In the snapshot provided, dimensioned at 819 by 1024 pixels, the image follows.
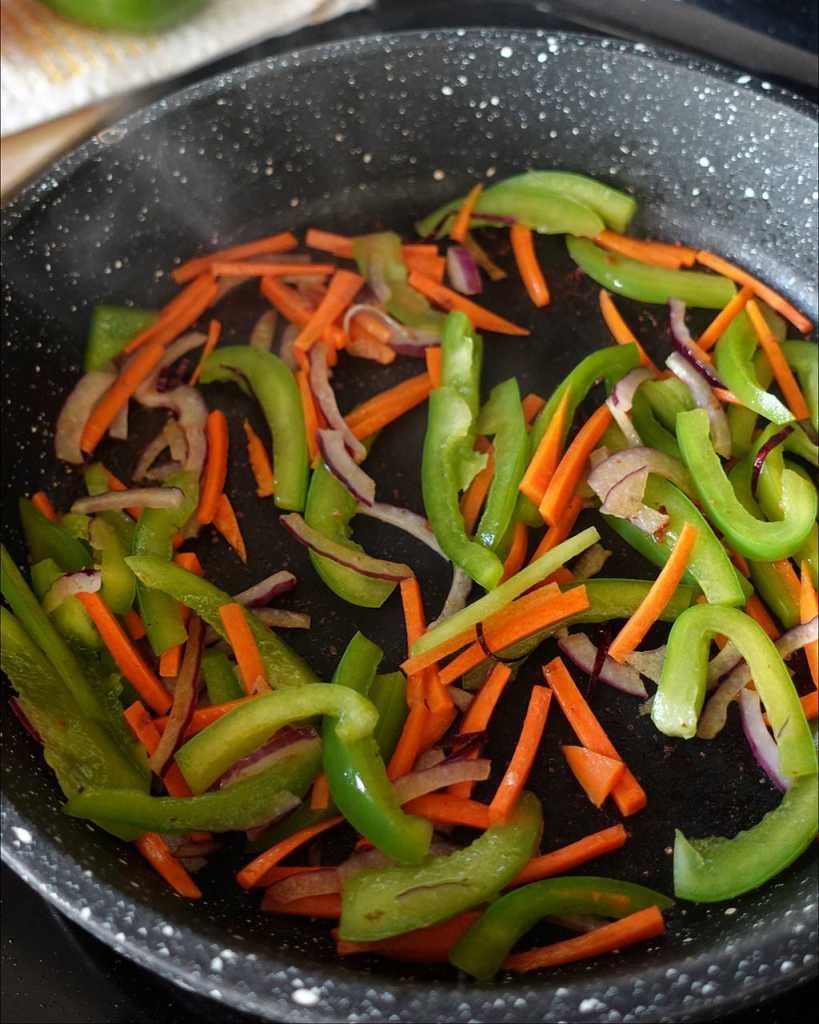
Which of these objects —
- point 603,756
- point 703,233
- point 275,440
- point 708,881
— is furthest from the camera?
point 703,233

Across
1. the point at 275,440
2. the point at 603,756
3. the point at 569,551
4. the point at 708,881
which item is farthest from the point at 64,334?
the point at 708,881

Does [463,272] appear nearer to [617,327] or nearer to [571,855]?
[617,327]

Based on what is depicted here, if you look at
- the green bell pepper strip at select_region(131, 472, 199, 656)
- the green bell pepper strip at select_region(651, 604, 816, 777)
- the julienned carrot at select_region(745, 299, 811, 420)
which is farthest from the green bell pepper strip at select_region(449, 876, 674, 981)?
the julienned carrot at select_region(745, 299, 811, 420)

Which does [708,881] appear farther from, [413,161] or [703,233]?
[413,161]

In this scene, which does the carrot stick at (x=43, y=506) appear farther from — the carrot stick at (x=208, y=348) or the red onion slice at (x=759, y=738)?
the red onion slice at (x=759, y=738)

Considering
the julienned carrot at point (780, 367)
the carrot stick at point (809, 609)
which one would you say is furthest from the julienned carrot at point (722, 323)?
the carrot stick at point (809, 609)

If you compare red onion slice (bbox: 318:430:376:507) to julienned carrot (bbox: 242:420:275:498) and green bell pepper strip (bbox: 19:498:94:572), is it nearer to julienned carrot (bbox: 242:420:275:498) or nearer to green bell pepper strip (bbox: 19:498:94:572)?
julienned carrot (bbox: 242:420:275:498)

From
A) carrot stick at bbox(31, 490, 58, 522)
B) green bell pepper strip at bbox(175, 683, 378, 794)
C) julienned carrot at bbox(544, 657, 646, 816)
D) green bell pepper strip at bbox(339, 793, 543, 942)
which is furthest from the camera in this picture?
carrot stick at bbox(31, 490, 58, 522)
